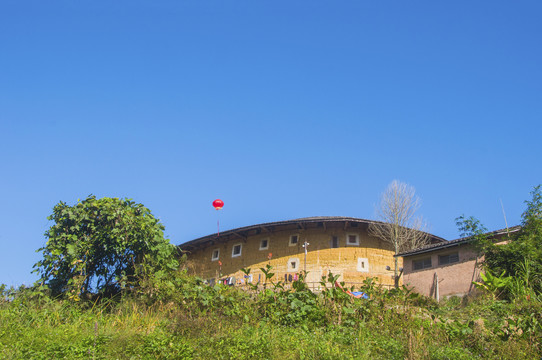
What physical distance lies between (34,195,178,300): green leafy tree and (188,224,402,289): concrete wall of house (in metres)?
12.3

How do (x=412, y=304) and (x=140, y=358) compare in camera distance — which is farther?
(x=412, y=304)

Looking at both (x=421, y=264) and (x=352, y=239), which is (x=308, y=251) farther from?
(x=421, y=264)

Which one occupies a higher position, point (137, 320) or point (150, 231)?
point (150, 231)

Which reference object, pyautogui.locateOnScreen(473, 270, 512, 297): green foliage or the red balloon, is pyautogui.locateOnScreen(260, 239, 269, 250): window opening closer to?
the red balloon

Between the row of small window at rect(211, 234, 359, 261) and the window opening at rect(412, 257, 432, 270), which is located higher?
the row of small window at rect(211, 234, 359, 261)

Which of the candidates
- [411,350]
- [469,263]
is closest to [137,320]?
[411,350]

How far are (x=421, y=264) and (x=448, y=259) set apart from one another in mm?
1471

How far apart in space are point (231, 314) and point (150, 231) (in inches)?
164

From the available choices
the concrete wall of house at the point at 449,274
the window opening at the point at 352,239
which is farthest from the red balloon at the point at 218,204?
the concrete wall of house at the point at 449,274

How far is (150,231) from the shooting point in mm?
12375

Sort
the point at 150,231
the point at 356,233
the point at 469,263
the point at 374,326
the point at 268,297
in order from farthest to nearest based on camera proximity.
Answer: the point at 356,233 < the point at 469,263 < the point at 150,231 < the point at 268,297 < the point at 374,326

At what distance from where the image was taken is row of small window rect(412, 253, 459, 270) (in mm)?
18531

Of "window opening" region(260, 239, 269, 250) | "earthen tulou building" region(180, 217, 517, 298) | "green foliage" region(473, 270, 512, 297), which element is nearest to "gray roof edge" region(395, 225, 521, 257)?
"earthen tulou building" region(180, 217, 517, 298)

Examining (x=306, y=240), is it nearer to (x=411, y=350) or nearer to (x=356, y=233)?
(x=356, y=233)
